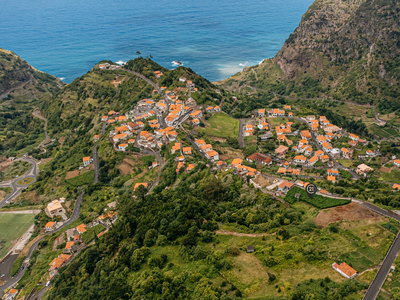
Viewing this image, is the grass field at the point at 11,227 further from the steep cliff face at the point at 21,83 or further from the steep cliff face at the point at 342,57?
the steep cliff face at the point at 342,57

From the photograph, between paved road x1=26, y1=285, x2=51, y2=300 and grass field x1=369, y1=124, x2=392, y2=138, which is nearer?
paved road x1=26, y1=285, x2=51, y2=300

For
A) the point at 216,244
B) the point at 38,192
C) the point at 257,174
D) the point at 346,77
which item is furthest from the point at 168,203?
the point at 346,77

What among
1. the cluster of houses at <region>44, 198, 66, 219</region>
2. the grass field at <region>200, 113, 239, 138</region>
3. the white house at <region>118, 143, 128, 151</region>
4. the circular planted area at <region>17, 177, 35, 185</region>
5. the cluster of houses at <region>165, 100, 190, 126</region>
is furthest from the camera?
the grass field at <region>200, 113, 239, 138</region>

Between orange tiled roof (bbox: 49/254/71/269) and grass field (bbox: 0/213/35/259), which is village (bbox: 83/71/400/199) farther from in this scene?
orange tiled roof (bbox: 49/254/71/269)

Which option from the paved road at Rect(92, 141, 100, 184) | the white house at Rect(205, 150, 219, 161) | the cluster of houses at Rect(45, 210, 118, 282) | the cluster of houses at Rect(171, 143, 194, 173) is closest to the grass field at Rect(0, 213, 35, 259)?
the cluster of houses at Rect(45, 210, 118, 282)

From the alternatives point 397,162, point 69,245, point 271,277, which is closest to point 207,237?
point 271,277

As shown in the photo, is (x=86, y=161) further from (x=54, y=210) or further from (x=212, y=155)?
(x=212, y=155)
